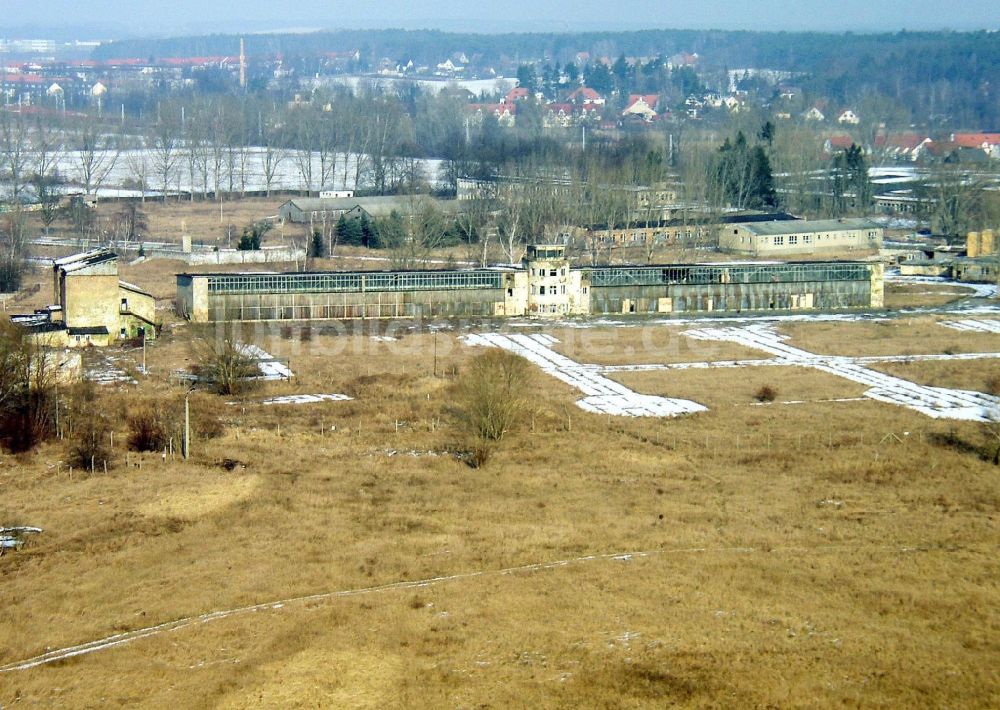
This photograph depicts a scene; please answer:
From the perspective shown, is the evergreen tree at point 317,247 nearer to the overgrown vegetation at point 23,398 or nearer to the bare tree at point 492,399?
the overgrown vegetation at point 23,398

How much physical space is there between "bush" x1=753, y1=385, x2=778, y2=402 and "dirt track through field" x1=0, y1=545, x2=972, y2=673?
1117cm

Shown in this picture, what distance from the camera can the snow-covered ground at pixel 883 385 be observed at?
33138 millimetres

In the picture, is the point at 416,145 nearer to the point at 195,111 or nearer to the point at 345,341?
the point at 195,111

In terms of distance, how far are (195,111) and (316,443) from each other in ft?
279

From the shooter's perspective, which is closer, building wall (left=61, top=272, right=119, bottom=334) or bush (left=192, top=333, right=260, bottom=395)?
bush (left=192, top=333, right=260, bottom=395)

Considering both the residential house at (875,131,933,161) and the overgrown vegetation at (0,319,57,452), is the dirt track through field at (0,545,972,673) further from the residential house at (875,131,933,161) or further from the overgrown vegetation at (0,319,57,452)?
the residential house at (875,131,933,161)

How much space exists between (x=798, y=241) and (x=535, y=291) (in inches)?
876

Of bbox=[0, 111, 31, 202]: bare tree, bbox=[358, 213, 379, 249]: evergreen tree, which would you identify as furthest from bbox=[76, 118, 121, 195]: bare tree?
bbox=[358, 213, 379, 249]: evergreen tree

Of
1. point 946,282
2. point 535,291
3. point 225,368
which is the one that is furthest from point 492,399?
point 946,282

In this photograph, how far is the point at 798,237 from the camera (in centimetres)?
6556

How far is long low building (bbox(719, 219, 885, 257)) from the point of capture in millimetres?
64750

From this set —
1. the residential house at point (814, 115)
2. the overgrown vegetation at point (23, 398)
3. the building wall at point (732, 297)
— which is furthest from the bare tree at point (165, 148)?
the residential house at point (814, 115)

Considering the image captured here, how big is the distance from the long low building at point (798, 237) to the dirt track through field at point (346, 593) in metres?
42.3

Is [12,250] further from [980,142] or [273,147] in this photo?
[980,142]
